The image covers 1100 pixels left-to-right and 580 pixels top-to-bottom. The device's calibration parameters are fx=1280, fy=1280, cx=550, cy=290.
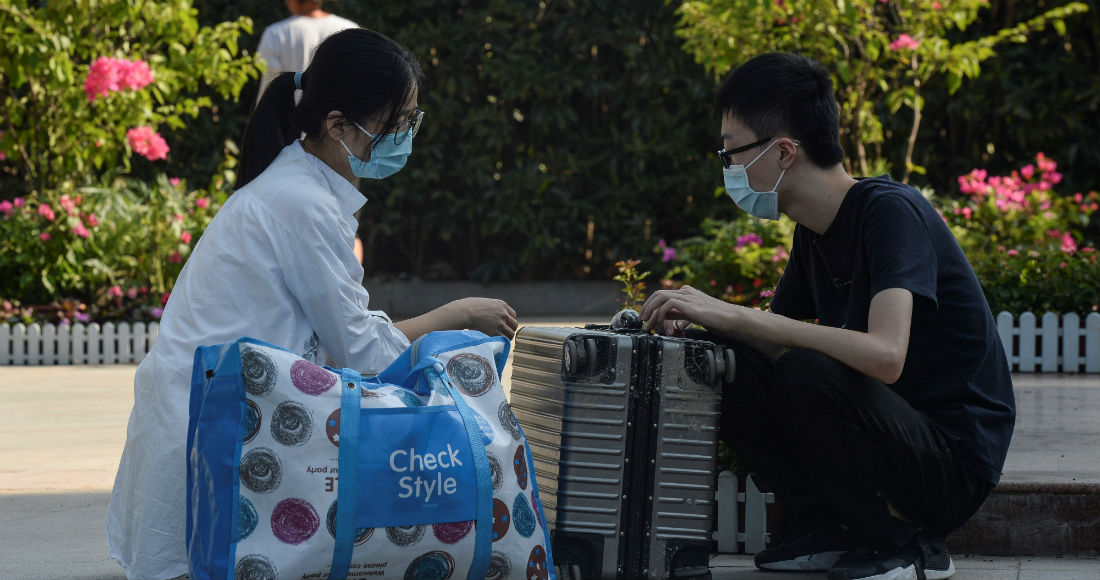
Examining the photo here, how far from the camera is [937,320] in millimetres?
2707

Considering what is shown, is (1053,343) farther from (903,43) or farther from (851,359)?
(851,359)

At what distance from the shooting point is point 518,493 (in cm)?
236

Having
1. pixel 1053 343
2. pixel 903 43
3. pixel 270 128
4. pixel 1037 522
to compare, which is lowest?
pixel 1037 522

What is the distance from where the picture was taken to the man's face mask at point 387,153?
2781mm

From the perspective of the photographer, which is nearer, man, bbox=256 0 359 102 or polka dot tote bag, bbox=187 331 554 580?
polka dot tote bag, bbox=187 331 554 580

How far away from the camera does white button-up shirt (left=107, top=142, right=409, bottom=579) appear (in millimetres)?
2516

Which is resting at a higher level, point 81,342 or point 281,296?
point 281,296

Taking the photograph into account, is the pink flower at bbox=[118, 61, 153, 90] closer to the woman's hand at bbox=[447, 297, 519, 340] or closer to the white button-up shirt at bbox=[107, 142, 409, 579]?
the white button-up shirt at bbox=[107, 142, 409, 579]

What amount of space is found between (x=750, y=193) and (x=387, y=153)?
0.81 meters

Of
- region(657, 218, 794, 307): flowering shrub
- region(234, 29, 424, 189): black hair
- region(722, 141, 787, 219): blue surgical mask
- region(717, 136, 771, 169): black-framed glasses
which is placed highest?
region(234, 29, 424, 189): black hair

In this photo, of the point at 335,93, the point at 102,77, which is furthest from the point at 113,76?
the point at 335,93

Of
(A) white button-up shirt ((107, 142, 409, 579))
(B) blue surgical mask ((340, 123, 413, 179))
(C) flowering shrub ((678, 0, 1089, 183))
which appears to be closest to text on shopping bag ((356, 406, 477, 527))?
(A) white button-up shirt ((107, 142, 409, 579))

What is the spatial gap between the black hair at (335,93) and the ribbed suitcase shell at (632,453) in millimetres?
641

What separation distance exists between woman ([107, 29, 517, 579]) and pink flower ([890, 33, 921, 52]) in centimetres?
534
